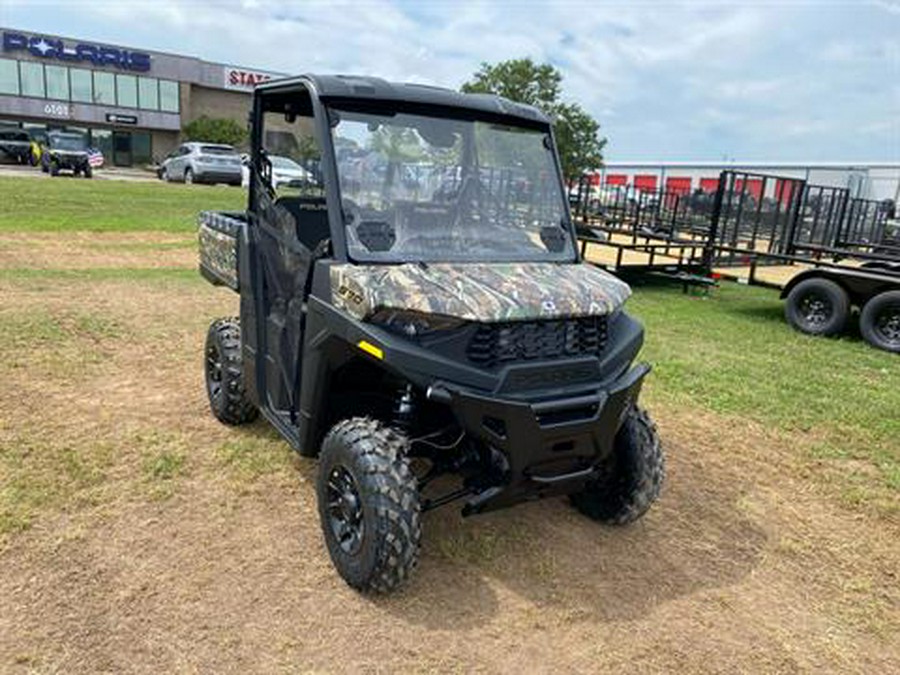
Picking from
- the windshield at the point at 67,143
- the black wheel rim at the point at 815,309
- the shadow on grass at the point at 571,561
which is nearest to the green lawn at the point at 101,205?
the windshield at the point at 67,143

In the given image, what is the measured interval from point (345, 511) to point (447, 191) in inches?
64.1

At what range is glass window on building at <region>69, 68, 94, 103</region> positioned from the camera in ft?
144

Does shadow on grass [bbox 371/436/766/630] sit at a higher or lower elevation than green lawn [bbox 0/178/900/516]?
lower

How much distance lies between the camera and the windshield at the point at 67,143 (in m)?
25.9

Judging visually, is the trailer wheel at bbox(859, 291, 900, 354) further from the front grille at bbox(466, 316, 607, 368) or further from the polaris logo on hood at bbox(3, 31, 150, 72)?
the polaris logo on hood at bbox(3, 31, 150, 72)

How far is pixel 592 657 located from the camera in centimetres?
287

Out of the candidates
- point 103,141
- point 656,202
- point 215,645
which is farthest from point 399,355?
point 103,141

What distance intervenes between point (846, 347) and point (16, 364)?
8973 mm

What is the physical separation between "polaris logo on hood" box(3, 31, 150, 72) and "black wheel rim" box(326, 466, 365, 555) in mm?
49295

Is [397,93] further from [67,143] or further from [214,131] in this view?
[214,131]

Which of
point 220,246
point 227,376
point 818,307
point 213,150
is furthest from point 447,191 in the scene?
point 213,150

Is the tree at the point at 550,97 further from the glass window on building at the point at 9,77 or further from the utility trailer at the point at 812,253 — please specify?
the glass window on building at the point at 9,77

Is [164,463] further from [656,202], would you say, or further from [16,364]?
[656,202]

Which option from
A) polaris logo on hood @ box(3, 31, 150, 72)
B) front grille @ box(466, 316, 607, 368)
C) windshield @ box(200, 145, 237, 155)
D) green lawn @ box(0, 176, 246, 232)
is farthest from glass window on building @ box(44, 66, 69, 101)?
front grille @ box(466, 316, 607, 368)
